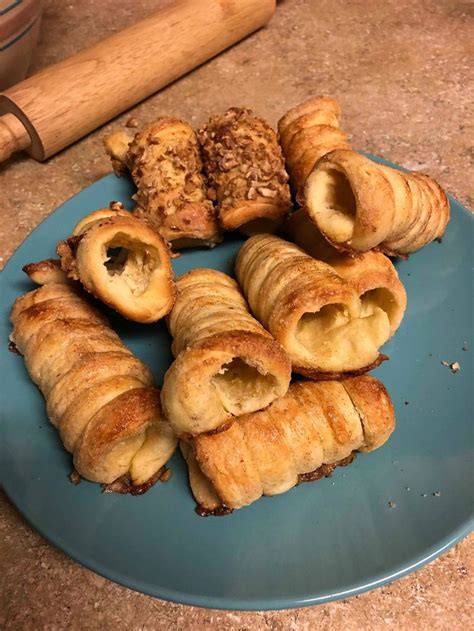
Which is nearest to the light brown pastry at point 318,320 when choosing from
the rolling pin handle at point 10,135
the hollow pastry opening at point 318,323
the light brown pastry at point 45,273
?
the hollow pastry opening at point 318,323

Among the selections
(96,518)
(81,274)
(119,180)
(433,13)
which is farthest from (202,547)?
(433,13)

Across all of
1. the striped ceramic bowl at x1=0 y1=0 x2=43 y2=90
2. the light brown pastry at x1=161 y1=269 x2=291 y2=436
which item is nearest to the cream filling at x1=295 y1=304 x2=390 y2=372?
the light brown pastry at x1=161 y1=269 x2=291 y2=436

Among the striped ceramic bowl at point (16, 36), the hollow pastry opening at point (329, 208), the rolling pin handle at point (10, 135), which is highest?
the striped ceramic bowl at point (16, 36)

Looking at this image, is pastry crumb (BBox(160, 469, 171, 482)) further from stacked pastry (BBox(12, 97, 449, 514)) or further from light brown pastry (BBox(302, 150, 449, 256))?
light brown pastry (BBox(302, 150, 449, 256))

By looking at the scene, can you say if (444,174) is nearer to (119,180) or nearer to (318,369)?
(119,180)

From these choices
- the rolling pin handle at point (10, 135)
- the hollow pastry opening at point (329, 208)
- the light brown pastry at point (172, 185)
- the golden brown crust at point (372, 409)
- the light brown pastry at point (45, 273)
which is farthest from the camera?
the rolling pin handle at point (10, 135)

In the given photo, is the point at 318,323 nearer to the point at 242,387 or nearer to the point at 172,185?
the point at 242,387

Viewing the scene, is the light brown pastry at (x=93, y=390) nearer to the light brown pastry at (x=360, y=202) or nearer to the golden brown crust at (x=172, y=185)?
the golden brown crust at (x=172, y=185)

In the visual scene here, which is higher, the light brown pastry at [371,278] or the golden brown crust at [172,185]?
the golden brown crust at [172,185]
